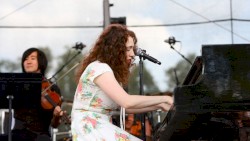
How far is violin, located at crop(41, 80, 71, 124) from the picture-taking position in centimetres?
486

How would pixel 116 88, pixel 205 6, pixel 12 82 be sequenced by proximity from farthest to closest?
pixel 205 6 → pixel 12 82 → pixel 116 88

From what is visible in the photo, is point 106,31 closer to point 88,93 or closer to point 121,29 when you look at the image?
point 121,29

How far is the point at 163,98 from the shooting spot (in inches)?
111

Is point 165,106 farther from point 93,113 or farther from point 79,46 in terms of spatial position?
point 79,46

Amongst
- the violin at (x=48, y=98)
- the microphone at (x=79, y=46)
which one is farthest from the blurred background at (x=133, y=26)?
the violin at (x=48, y=98)

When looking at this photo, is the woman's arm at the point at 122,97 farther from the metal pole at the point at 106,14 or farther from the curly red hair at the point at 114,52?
the metal pole at the point at 106,14

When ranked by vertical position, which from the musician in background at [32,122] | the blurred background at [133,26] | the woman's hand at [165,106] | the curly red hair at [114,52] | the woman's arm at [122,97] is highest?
the blurred background at [133,26]

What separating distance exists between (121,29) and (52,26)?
4.88 metres

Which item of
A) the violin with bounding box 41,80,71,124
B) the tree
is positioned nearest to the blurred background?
the tree

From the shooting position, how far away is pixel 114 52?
3.05 metres

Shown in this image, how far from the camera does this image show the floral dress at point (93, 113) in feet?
9.61

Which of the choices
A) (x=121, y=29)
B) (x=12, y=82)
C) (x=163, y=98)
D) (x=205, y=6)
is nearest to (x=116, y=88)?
(x=163, y=98)

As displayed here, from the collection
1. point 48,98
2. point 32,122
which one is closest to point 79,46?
point 48,98

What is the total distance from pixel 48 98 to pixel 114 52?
6.55ft
